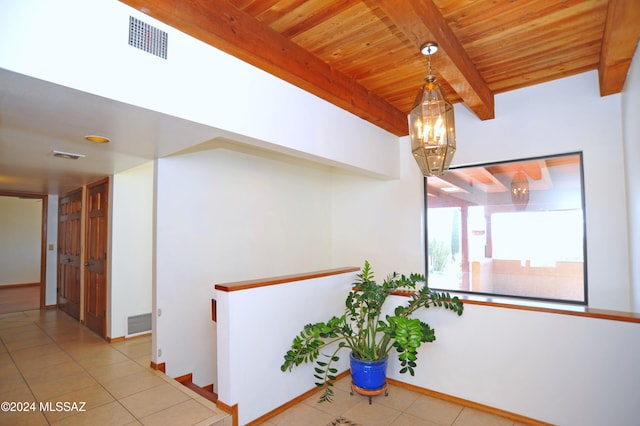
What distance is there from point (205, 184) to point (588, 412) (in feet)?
12.9

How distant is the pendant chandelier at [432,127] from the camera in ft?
6.60

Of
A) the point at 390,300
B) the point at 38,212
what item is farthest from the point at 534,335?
the point at 38,212

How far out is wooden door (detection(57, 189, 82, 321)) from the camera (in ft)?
16.7

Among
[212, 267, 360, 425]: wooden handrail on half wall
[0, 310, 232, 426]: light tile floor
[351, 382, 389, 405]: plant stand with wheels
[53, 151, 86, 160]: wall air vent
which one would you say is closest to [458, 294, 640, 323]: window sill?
[351, 382, 389, 405]: plant stand with wheels

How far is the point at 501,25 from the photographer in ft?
7.79

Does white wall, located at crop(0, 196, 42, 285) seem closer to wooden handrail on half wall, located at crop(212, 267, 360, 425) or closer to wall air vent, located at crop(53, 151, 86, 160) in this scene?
wall air vent, located at crop(53, 151, 86, 160)

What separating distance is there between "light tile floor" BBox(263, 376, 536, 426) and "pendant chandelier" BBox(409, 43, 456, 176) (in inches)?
80.4

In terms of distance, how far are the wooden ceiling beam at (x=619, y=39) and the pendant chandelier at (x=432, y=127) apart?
0.99 metres

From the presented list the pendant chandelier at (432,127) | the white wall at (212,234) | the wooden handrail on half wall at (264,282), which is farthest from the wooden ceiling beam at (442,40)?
the white wall at (212,234)

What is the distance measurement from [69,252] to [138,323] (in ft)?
7.19

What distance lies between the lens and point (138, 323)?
4.39m

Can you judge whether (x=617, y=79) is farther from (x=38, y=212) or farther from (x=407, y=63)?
(x=38, y=212)

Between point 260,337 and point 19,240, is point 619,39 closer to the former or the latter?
point 260,337

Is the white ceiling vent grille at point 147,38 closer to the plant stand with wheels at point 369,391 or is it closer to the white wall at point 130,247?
the white wall at point 130,247
